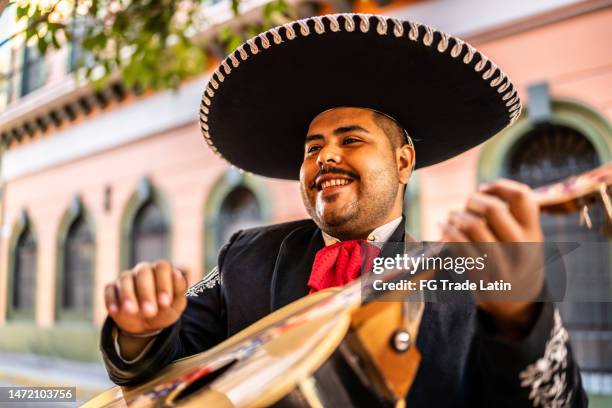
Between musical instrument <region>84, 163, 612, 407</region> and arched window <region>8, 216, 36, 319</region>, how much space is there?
11.9 metres

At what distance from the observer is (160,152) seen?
9.10 m

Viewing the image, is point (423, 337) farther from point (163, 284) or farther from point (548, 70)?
point (548, 70)

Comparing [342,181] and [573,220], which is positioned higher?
[573,220]

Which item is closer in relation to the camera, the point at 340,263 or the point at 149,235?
the point at 340,263

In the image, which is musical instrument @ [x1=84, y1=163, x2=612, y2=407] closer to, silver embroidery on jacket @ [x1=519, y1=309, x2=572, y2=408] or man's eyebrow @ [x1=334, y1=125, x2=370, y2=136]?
silver embroidery on jacket @ [x1=519, y1=309, x2=572, y2=408]

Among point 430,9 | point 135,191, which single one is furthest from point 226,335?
point 135,191

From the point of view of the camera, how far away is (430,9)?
20.3ft

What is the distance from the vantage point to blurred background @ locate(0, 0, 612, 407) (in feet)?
13.6

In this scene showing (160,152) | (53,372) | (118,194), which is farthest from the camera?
(118,194)


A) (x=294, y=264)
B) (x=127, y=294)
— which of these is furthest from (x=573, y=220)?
(x=127, y=294)

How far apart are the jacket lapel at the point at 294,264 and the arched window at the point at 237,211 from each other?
20.2ft

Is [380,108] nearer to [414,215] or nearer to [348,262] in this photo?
[348,262]

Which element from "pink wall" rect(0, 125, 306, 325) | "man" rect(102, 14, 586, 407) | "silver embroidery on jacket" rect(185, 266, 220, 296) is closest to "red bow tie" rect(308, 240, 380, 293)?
"man" rect(102, 14, 586, 407)

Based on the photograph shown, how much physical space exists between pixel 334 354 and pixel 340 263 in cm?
40
